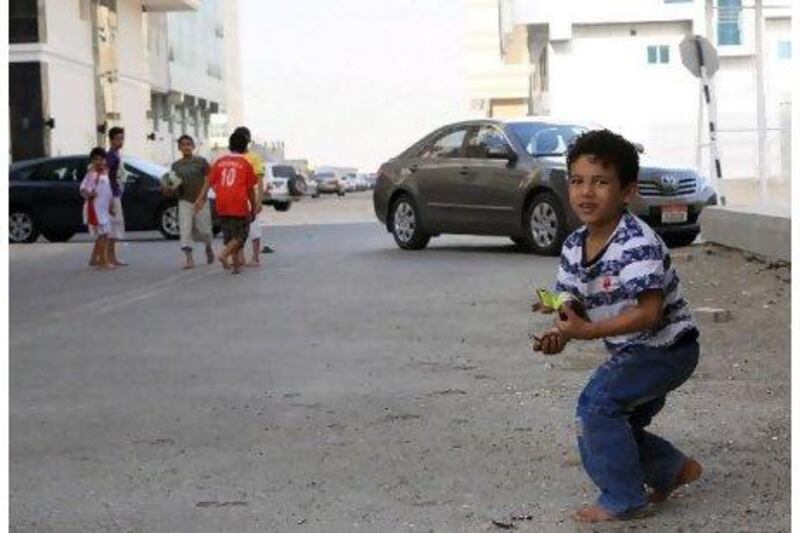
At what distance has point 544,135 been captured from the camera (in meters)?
17.6

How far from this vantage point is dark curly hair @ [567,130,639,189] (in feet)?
14.5

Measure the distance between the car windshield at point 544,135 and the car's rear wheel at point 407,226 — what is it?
1.79 m

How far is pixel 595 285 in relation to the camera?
14.5ft

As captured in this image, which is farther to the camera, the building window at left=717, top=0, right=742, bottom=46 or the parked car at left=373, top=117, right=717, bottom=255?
the building window at left=717, top=0, right=742, bottom=46

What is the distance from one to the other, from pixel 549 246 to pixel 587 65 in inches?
1498

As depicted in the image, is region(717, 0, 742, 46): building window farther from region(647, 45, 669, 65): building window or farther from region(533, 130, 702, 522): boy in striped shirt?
region(533, 130, 702, 522): boy in striped shirt

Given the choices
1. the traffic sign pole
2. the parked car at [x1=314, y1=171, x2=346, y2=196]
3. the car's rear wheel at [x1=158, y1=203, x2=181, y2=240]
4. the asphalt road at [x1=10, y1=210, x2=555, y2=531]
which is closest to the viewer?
the asphalt road at [x1=10, y1=210, x2=555, y2=531]

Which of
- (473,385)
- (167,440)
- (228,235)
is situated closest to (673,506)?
(167,440)

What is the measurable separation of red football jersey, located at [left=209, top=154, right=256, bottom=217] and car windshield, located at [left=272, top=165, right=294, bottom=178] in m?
36.0

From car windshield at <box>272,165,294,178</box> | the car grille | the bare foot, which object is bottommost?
the bare foot

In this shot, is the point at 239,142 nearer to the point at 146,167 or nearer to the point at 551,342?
the point at 146,167

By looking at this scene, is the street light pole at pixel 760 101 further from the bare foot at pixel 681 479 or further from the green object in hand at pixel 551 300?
the green object in hand at pixel 551 300

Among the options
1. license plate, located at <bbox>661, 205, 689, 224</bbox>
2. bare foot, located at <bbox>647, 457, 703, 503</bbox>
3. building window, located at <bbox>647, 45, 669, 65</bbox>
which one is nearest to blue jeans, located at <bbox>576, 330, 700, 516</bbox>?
bare foot, located at <bbox>647, 457, 703, 503</bbox>

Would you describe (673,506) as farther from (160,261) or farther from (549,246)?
(160,261)
